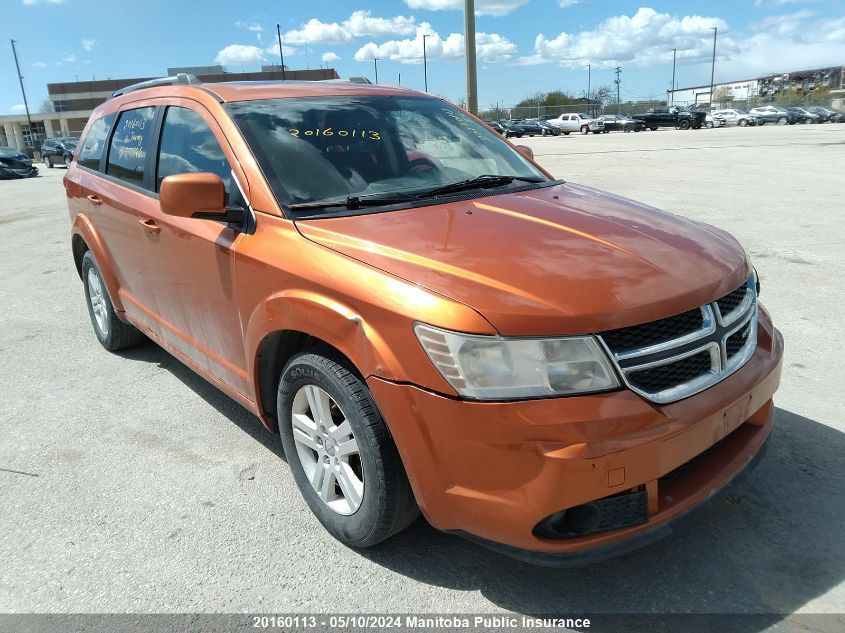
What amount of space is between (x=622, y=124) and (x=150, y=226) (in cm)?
5275

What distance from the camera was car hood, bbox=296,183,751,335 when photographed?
1.99 m

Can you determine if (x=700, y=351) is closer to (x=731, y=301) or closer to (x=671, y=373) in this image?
(x=671, y=373)

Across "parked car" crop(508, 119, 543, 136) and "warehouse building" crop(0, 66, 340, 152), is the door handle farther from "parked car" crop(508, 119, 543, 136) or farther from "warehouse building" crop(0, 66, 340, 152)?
"warehouse building" crop(0, 66, 340, 152)

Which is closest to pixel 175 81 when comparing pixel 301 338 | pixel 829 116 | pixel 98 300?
pixel 98 300

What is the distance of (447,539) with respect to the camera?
2.65m

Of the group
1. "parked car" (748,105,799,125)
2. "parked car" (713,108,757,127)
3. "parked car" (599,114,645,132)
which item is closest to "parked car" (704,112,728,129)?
"parked car" (713,108,757,127)

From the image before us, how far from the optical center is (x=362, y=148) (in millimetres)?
3137

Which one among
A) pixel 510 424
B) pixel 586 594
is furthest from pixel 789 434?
pixel 510 424

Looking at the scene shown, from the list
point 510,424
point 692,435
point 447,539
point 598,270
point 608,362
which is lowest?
point 447,539

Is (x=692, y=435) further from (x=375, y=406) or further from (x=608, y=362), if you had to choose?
(x=375, y=406)

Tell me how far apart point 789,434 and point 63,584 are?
11.1 feet

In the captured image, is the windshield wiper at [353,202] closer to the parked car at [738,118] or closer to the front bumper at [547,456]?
the front bumper at [547,456]

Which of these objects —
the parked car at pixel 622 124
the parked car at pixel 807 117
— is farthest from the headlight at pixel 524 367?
the parked car at pixel 807 117

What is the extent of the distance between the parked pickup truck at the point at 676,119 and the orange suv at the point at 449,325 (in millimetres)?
50982
